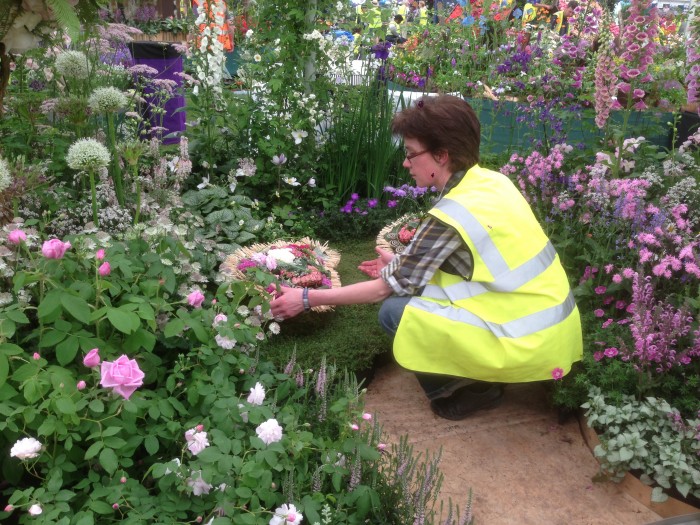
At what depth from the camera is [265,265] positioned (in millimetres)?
2465

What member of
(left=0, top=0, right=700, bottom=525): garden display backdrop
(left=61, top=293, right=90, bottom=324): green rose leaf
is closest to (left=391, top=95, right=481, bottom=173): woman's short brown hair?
(left=0, top=0, right=700, bottom=525): garden display backdrop

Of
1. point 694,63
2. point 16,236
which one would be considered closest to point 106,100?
point 16,236

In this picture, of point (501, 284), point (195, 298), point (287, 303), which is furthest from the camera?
point (287, 303)

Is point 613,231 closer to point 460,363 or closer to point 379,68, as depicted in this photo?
point 460,363

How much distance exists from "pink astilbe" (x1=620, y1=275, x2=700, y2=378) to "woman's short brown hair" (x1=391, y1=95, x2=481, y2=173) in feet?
2.65

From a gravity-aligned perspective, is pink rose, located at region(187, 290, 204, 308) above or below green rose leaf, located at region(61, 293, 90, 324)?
below

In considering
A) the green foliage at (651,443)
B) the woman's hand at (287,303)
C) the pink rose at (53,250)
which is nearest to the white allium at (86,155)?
the pink rose at (53,250)

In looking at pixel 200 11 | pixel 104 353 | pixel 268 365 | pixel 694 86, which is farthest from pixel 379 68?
pixel 104 353

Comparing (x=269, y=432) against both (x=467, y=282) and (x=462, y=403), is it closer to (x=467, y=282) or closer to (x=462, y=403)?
(x=467, y=282)

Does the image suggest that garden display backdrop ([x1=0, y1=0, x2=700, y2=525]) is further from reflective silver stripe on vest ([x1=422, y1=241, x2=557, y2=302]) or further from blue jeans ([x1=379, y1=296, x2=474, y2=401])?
reflective silver stripe on vest ([x1=422, y1=241, x2=557, y2=302])

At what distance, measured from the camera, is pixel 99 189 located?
10.3 ft

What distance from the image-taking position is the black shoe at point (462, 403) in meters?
2.74

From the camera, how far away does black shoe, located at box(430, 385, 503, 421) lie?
2.74 metres

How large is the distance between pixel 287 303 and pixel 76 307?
1042mm
